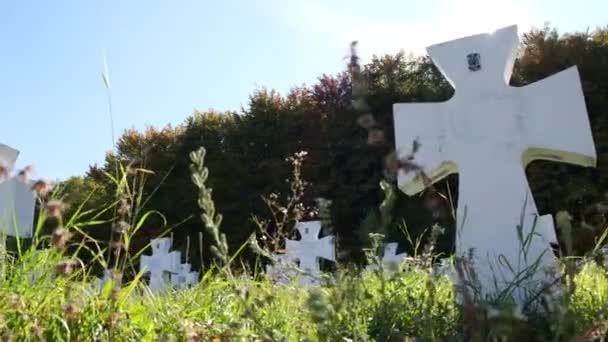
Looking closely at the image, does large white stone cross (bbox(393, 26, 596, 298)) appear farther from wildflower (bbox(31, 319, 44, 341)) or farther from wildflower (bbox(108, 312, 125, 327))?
wildflower (bbox(31, 319, 44, 341))

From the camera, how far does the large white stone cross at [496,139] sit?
3.36 m

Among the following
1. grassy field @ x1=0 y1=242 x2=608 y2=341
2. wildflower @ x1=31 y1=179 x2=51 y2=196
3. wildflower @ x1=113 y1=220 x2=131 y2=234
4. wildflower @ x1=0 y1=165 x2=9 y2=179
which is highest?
wildflower @ x1=0 y1=165 x2=9 y2=179

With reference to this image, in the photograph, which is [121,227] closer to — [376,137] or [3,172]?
[3,172]

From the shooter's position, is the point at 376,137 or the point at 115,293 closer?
the point at 376,137

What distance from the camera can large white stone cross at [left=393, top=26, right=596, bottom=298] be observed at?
11.0 feet

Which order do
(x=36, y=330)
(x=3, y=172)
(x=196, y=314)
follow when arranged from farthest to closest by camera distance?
(x=196, y=314)
(x=3, y=172)
(x=36, y=330)

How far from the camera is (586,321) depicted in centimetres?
211

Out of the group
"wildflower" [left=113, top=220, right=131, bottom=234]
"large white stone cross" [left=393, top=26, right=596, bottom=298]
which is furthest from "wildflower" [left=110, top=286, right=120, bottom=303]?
"large white stone cross" [left=393, top=26, right=596, bottom=298]

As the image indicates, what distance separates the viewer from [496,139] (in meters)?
3.46

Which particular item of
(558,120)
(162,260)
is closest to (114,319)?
(558,120)

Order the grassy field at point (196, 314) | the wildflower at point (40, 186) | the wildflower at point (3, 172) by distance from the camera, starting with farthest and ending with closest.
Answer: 1. the wildflower at point (3, 172)
2. the wildflower at point (40, 186)
3. the grassy field at point (196, 314)

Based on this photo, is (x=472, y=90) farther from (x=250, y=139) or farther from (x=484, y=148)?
(x=250, y=139)

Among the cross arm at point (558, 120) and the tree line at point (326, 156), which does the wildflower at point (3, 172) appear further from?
the tree line at point (326, 156)

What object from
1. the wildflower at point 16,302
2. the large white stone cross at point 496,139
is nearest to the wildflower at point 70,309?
the wildflower at point 16,302
